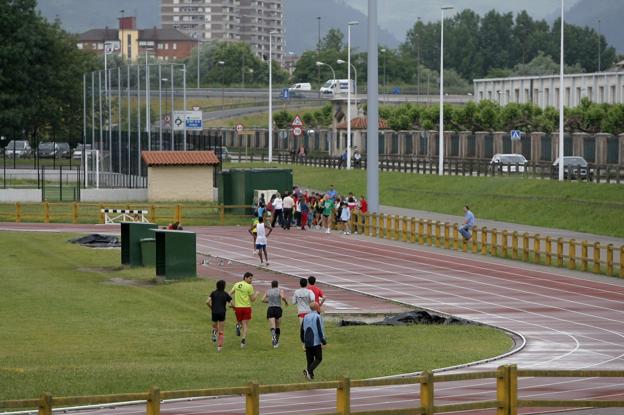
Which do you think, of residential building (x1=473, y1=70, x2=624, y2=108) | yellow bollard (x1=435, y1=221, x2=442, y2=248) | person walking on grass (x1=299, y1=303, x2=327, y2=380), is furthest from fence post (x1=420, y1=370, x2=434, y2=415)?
residential building (x1=473, y1=70, x2=624, y2=108)

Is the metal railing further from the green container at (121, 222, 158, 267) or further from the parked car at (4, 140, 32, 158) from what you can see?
the parked car at (4, 140, 32, 158)

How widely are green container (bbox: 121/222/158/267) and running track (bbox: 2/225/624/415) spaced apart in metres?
3.86

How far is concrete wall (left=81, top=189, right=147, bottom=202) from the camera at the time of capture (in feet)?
261

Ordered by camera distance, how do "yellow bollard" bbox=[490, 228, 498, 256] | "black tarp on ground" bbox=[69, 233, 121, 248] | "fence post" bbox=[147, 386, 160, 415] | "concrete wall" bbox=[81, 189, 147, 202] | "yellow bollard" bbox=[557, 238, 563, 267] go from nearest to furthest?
"fence post" bbox=[147, 386, 160, 415]
"yellow bollard" bbox=[557, 238, 563, 267]
"yellow bollard" bbox=[490, 228, 498, 256]
"black tarp on ground" bbox=[69, 233, 121, 248]
"concrete wall" bbox=[81, 189, 147, 202]

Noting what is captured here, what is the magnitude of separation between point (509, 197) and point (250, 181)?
12.6 meters

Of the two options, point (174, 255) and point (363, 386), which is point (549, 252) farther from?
point (363, 386)

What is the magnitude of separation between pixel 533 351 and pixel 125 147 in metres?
60.6

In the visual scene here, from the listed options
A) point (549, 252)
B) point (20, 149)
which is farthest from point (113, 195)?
point (20, 149)

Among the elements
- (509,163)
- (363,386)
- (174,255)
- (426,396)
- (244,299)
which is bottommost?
(174,255)

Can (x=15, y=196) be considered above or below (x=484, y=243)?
above

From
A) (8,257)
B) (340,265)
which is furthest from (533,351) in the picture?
(8,257)

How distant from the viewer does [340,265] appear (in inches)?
1905

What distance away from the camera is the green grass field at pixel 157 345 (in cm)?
2462

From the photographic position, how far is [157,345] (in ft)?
96.3
